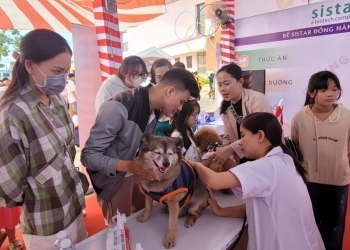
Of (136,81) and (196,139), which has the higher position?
(136,81)

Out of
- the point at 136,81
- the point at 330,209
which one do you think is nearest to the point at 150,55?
the point at 136,81

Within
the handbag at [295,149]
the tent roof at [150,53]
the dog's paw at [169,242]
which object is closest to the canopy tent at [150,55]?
the tent roof at [150,53]

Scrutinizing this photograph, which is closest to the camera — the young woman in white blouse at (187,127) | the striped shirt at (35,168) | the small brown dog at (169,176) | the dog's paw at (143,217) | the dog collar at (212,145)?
the striped shirt at (35,168)

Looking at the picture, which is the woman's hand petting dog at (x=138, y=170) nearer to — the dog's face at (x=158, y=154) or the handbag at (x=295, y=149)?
the dog's face at (x=158, y=154)

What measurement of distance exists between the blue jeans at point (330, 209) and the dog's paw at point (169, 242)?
4.67 ft

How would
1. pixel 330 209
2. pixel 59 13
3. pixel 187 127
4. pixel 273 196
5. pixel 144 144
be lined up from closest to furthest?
pixel 273 196, pixel 144 144, pixel 330 209, pixel 187 127, pixel 59 13

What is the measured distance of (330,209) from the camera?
2.00m

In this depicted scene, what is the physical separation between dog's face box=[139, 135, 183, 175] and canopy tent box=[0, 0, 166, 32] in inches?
133

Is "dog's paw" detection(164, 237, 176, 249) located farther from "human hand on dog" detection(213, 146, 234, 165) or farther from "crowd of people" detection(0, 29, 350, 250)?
"human hand on dog" detection(213, 146, 234, 165)

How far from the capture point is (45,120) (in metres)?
1.14

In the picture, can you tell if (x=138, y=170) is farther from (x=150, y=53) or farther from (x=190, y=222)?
(x=150, y=53)

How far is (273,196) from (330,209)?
1.17m

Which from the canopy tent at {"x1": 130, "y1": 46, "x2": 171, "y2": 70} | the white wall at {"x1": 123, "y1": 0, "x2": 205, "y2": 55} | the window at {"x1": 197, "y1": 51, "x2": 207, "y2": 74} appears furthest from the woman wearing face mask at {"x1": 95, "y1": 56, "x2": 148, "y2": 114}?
the window at {"x1": 197, "y1": 51, "x2": 207, "y2": 74}

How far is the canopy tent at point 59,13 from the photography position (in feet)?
12.3
